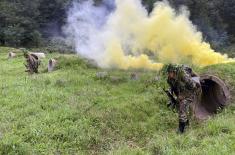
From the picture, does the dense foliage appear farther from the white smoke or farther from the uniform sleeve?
the uniform sleeve

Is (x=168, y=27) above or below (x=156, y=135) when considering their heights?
above

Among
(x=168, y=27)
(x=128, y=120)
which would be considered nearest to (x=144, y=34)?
(x=168, y=27)

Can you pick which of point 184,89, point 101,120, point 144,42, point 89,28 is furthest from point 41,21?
point 184,89

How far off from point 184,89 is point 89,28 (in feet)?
42.2

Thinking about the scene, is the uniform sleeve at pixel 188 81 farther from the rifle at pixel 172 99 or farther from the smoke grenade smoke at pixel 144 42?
the smoke grenade smoke at pixel 144 42

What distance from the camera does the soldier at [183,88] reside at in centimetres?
1229

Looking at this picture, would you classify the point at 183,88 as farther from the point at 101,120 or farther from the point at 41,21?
the point at 41,21

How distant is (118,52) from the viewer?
21469 mm

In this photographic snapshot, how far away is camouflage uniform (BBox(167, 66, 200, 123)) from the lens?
1230 centimetres

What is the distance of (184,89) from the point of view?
12383 millimetres

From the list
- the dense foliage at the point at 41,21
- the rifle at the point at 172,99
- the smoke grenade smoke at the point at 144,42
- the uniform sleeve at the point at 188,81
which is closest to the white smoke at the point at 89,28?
the smoke grenade smoke at the point at 144,42

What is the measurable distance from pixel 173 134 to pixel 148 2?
28.8 m

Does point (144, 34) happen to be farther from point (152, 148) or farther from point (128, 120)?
point (152, 148)

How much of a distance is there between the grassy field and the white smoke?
4036 mm
